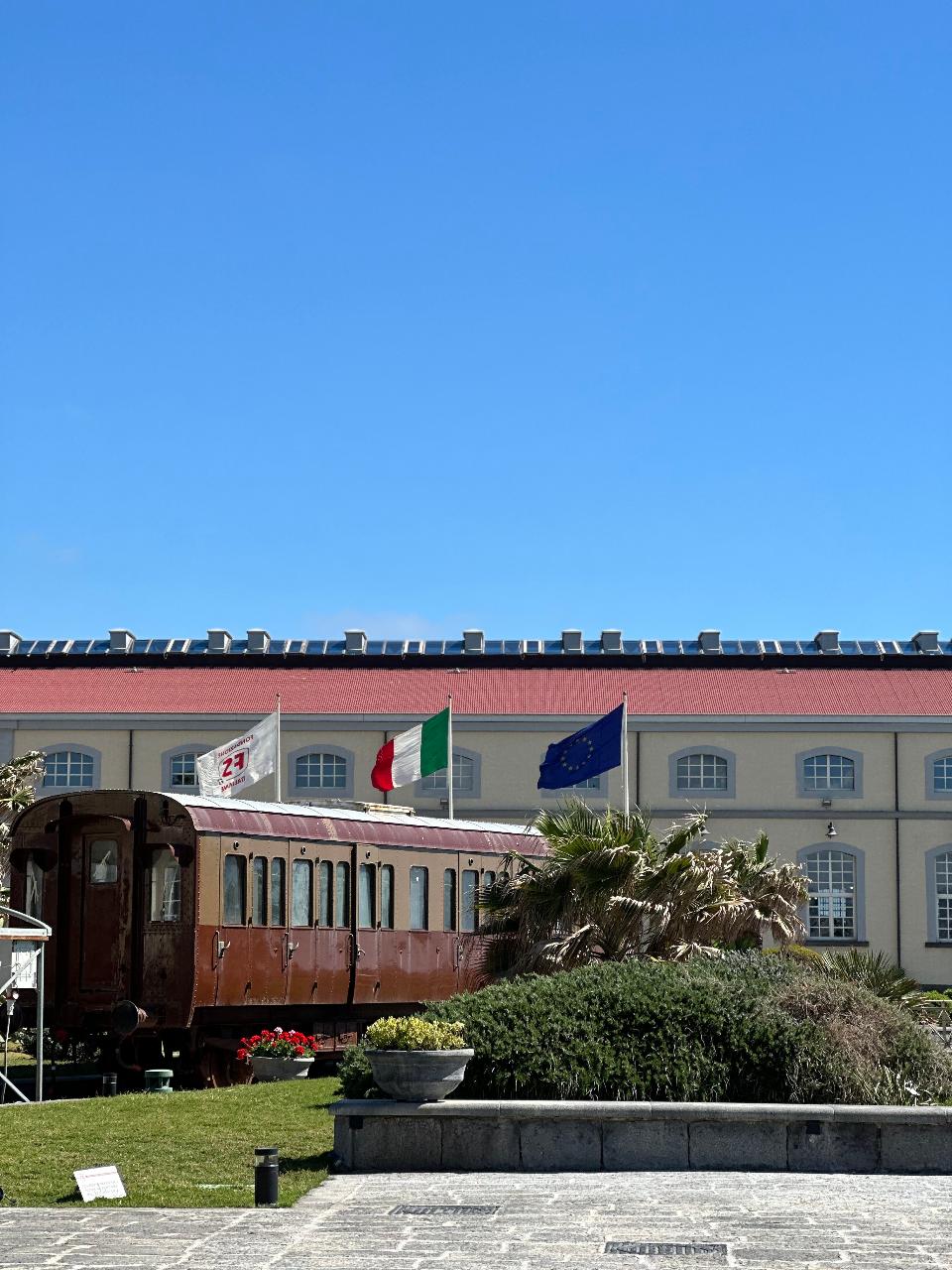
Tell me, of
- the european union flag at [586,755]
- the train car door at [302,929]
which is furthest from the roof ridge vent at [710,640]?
the train car door at [302,929]

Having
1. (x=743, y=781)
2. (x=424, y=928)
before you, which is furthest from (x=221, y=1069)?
(x=743, y=781)

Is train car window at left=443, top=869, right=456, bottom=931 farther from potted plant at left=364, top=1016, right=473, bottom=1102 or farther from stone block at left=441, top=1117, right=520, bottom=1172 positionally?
stone block at left=441, top=1117, right=520, bottom=1172

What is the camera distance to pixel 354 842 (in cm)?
2383

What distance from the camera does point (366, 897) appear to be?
78.9 feet

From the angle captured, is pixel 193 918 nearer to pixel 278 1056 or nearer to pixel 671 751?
pixel 278 1056

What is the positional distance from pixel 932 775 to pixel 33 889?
2929 cm

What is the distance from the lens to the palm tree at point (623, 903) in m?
21.6

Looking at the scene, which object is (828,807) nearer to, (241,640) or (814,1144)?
(241,640)

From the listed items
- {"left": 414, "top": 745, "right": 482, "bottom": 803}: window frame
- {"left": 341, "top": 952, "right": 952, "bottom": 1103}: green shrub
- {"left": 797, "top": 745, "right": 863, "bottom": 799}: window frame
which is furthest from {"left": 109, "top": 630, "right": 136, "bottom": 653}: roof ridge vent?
{"left": 341, "top": 952, "right": 952, "bottom": 1103}: green shrub

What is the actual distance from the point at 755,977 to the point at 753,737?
30.9 meters

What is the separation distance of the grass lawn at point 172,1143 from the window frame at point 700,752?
28.2 m

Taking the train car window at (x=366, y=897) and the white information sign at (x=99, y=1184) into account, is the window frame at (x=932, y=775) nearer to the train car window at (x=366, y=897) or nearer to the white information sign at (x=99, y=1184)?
the train car window at (x=366, y=897)

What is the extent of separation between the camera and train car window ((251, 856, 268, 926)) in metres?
21.7

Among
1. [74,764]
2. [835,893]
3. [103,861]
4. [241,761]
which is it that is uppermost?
[74,764]
